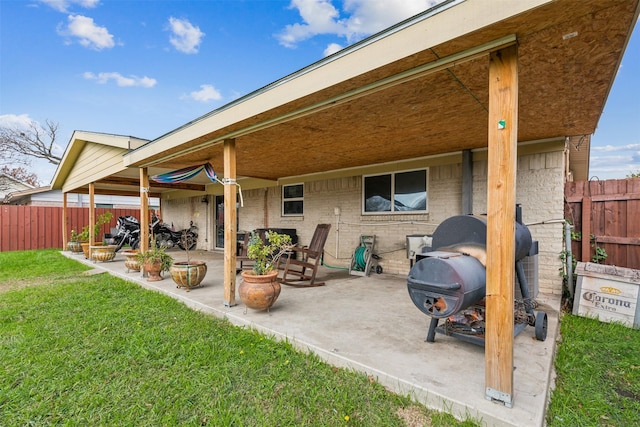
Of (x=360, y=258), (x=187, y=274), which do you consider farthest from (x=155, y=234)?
(x=360, y=258)

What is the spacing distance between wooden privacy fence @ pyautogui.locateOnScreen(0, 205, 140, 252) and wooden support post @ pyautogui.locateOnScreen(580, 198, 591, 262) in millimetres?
15241

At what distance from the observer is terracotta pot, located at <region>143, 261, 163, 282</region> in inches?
209

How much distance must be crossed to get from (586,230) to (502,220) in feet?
12.0

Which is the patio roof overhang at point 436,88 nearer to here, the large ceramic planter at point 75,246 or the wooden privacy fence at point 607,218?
the wooden privacy fence at point 607,218

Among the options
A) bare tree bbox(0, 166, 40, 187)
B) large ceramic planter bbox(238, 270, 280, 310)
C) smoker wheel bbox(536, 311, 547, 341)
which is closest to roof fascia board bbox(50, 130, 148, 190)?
large ceramic planter bbox(238, 270, 280, 310)

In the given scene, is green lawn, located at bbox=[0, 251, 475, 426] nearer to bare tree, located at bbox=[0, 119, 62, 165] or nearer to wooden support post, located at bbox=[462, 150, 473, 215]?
wooden support post, located at bbox=[462, 150, 473, 215]

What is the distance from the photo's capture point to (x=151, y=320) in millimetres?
3508

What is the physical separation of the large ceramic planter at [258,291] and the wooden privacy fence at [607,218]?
14.1 ft

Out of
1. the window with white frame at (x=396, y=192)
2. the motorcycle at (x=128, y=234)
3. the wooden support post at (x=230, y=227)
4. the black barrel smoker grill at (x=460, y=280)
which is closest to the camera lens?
the black barrel smoker grill at (x=460, y=280)

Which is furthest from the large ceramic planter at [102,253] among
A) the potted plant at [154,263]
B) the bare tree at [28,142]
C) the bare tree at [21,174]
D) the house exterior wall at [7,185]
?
the bare tree at [21,174]

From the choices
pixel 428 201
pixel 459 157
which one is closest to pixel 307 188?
pixel 428 201

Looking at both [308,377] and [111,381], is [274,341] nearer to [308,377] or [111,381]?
[308,377]

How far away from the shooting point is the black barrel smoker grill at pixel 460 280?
201cm

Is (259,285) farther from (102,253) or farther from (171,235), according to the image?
(171,235)
